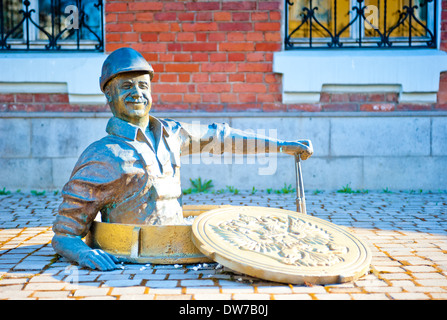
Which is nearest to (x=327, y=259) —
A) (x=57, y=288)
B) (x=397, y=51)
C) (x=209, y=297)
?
(x=209, y=297)

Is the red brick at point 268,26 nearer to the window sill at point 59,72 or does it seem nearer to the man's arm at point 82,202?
the window sill at point 59,72

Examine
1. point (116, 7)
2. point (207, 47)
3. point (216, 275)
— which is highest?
point (116, 7)

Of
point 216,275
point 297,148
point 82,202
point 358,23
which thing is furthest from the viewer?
point 358,23

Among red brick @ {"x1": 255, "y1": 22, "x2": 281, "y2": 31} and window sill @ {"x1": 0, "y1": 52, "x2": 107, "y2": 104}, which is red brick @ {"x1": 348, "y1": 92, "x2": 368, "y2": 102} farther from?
window sill @ {"x1": 0, "y1": 52, "x2": 107, "y2": 104}

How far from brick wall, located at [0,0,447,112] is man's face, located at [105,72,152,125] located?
2991 millimetres

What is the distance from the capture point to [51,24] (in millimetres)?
6582

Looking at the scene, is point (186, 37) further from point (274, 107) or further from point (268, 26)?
point (274, 107)

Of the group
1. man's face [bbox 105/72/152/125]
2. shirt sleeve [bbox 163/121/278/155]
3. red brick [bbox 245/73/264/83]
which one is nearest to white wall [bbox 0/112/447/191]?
red brick [bbox 245/73/264/83]

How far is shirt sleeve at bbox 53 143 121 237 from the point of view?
10.2 ft

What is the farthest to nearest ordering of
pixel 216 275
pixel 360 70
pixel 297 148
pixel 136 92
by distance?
pixel 360 70 < pixel 297 148 < pixel 136 92 < pixel 216 275

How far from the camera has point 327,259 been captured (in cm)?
286

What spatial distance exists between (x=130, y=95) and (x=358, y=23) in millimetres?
4190

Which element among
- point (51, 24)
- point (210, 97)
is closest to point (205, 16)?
point (210, 97)

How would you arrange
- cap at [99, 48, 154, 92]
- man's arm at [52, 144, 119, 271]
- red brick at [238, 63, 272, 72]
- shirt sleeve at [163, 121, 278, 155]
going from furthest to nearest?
red brick at [238, 63, 272, 72] < shirt sleeve at [163, 121, 278, 155] < cap at [99, 48, 154, 92] < man's arm at [52, 144, 119, 271]
